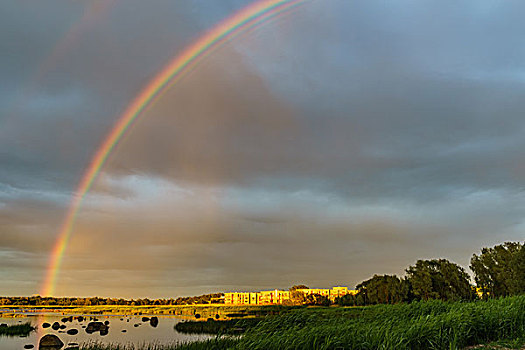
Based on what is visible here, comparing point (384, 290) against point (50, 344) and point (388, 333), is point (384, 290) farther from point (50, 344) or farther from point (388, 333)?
point (388, 333)

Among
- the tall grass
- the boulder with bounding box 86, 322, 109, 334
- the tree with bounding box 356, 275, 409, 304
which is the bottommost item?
the tall grass

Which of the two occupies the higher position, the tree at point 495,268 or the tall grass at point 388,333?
the tree at point 495,268

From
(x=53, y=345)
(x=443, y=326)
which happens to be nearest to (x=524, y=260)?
(x=443, y=326)

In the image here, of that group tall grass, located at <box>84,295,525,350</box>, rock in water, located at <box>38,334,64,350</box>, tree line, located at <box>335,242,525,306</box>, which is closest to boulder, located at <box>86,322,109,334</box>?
rock in water, located at <box>38,334,64,350</box>

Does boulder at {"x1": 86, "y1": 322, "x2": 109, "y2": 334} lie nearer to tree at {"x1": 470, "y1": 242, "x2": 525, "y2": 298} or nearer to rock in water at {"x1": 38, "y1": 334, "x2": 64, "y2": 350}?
rock in water at {"x1": 38, "y1": 334, "x2": 64, "y2": 350}

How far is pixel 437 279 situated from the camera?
57.2 metres

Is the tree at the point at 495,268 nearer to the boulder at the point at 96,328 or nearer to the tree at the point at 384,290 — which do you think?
the tree at the point at 384,290

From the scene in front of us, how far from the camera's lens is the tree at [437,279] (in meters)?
55.9

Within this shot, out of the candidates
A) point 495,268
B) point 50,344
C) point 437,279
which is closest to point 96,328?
point 50,344

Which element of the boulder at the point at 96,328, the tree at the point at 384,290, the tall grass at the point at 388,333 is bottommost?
the tall grass at the point at 388,333

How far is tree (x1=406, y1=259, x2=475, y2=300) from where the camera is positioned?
55.9 meters

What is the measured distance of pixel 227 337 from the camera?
16328 millimetres

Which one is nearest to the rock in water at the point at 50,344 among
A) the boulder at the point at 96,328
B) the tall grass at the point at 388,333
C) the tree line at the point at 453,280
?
the boulder at the point at 96,328

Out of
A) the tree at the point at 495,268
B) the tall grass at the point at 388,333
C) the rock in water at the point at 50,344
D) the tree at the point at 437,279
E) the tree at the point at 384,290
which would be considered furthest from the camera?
the tree at the point at 384,290
